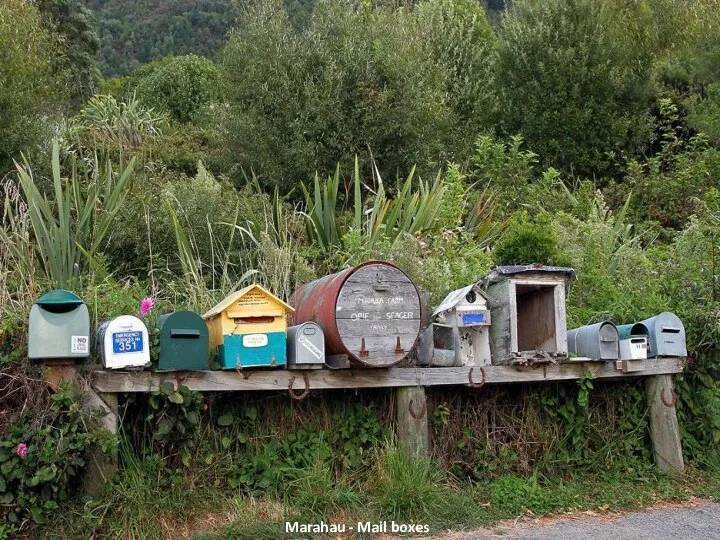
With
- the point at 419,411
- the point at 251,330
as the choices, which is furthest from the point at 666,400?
the point at 251,330

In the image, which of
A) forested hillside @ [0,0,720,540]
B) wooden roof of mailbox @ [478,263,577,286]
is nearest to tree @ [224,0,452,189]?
forested hillside @ [0,0,720,540]

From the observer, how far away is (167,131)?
1380 centimetres

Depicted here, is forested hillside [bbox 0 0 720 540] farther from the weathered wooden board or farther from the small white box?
the small white box

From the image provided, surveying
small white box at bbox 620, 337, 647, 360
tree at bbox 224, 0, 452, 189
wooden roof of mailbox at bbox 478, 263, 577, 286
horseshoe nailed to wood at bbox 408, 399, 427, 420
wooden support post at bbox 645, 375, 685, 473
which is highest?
tree at bbox 224, 0, 452, 189

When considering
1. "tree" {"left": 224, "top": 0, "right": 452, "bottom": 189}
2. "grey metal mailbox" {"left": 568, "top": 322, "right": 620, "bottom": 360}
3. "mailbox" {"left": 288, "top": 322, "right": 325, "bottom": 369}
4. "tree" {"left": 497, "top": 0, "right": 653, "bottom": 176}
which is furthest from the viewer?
"tree" {"left": 497, "top": 0, "right": 653, "bottom": 176}

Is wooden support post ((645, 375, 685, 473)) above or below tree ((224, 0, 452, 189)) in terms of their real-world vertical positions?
below

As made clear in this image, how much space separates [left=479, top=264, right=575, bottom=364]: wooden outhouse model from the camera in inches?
213

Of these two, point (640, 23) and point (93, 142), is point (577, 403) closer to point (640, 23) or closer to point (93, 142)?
point (93, 142)

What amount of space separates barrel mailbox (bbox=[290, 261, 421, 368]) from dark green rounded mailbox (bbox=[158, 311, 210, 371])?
768mm

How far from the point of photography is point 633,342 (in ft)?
18.8

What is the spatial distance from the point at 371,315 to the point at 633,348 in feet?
6.62

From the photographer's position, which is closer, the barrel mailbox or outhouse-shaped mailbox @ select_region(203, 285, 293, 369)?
outhouse-shaped mailbox @ select_region(203, 285, 293, 369)

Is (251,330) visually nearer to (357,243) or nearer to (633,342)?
(357,243)

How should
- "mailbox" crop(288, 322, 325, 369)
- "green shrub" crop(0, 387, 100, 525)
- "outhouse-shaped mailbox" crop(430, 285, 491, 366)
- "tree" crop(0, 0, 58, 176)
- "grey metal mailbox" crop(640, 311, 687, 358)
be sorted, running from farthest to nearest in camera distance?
1. "tree" crop(0, 0, 58, 176)
2. "grey metal mailbox" crop(640, 311, 687, 358)
3. "outhouse-shaped mailbox" crop(430, 285, 491, 366)
4. "mailbox" crop(288, 322, 325, 369)
5. "green shrub" crop(0, 387, 100, 525)
